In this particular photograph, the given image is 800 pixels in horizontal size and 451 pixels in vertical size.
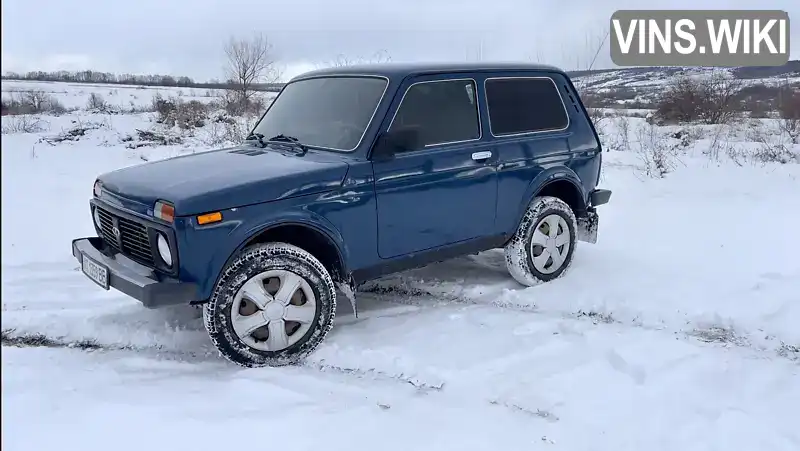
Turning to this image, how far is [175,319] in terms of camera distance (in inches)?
183

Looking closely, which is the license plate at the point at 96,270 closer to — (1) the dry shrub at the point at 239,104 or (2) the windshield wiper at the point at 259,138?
(2) the windshield wiper at the point at 259,138

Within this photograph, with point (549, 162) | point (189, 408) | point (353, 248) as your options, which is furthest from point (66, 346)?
point (549, 162)

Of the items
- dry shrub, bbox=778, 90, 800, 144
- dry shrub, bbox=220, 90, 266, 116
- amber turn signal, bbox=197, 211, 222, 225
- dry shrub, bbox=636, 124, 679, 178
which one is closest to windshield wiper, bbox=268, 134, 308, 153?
amber turn signal, bbox=197, 211, 222, 225

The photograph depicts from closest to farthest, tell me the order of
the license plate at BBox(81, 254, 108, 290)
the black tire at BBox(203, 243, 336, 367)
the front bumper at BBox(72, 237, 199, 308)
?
the front bumper at BBox(72, 237, 199, 308) < the black tire at BBox(203, 243, 336, 367) < the license plate at BBox(81, 254, 108, 290)

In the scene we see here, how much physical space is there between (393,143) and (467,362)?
1533 mm

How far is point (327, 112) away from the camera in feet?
15.5

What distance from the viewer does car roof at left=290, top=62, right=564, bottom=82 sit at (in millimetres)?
4684

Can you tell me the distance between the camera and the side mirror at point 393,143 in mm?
4246

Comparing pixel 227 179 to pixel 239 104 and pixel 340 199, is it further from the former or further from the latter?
pixel 239 104

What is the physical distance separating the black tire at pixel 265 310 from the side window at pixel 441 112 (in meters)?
1.20

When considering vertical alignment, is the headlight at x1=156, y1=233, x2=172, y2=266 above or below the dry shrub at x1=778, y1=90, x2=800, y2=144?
above

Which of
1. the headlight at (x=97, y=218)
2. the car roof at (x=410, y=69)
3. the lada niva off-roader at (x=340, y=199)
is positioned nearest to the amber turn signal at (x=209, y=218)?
the lada niva off-roader at (x=340, y=199)

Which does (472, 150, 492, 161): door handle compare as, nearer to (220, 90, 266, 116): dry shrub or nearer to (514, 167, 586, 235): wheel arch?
(514, 167, 586, 235): wheel arch

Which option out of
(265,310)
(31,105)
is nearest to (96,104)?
(31,105)
